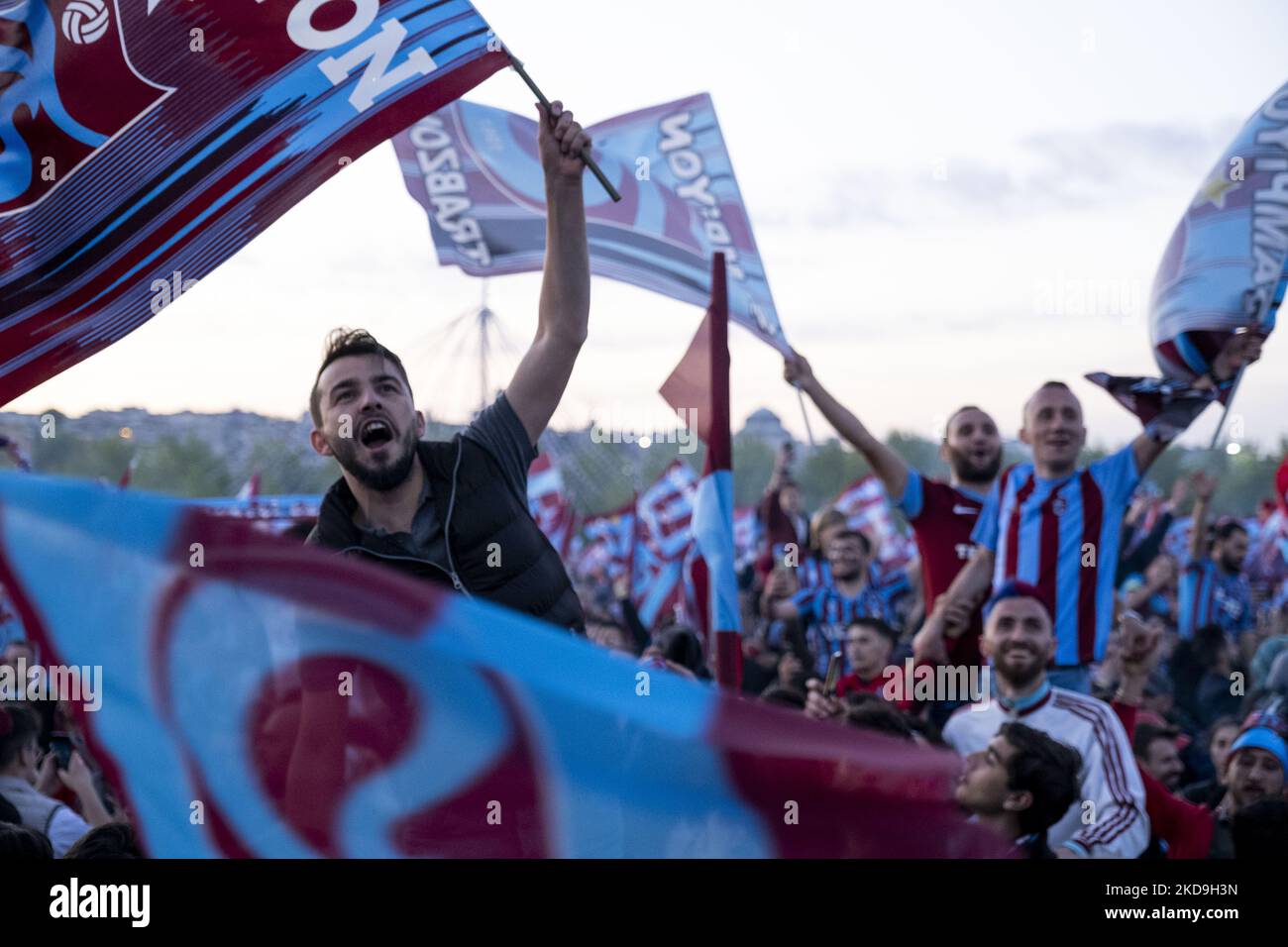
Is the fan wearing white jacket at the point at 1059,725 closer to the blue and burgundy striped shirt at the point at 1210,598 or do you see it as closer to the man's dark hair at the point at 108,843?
the man's dark hair at the point at 108,843

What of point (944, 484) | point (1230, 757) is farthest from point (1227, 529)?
point (1230, 757)

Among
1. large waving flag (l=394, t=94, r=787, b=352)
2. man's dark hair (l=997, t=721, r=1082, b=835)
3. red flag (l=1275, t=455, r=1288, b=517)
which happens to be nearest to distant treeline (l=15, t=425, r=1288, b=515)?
red flag (l=1275, t=455, r=1288, b=517)

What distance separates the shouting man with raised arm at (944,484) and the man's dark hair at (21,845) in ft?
11.2

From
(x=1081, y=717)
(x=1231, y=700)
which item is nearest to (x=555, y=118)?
(x=1081, y=717)

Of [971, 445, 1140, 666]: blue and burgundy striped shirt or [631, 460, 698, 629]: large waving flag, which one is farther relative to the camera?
[631, 460, 698, 629]: large waving flag

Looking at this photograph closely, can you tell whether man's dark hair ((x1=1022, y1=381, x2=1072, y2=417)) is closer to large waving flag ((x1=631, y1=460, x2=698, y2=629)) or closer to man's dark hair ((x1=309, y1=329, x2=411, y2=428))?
man's dark hair ((x1=309, y1=329, x2=411, y2=428))

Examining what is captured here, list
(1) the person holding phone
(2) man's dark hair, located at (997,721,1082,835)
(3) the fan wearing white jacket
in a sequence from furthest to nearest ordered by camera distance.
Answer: (1) the person holding phone
(3) the fan wearing white jacket
(2) man's dark hair, located at (997,721,1082,835)

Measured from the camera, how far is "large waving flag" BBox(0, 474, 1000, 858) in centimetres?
315

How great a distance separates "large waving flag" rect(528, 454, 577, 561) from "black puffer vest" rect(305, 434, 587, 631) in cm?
1122

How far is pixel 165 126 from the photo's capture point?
4293 millimetres

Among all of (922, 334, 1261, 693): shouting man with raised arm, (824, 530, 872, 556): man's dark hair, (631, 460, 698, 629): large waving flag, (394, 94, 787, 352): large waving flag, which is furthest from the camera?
(631, 460, 698, 629): large waving flag

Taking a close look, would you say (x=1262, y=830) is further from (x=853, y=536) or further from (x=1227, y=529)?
(x=1227, y=529)

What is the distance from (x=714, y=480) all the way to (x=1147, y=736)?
Result: 2122 millimetres
